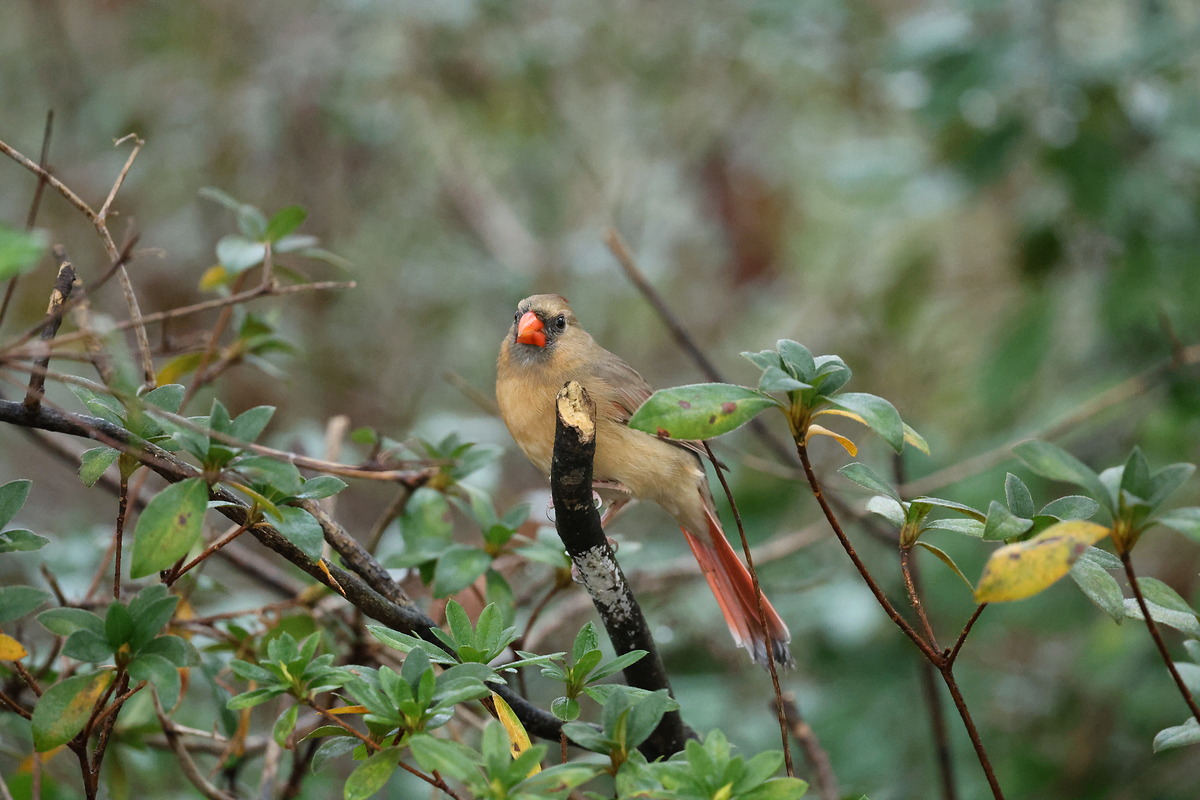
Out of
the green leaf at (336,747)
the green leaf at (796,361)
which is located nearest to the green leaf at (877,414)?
the green leaf at (796,361)

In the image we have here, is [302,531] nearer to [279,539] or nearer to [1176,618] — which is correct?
[279,539]

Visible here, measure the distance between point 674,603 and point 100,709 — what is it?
1890mm

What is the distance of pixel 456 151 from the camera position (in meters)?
3.98

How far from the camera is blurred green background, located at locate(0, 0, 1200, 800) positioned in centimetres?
242

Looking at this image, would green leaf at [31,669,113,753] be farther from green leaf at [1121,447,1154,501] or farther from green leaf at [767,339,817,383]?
green leaf at [1121,447,1154,501]

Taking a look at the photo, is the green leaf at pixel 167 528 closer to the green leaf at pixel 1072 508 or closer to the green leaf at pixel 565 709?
the green leaf at pixel 565 709

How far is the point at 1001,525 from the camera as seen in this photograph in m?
0.82

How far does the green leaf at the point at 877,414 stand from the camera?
2.59 feet

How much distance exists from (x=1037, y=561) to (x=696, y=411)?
28cm

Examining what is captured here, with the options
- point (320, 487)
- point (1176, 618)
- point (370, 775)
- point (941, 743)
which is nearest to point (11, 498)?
point (320, 487)

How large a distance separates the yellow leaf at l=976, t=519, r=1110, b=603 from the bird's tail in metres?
0.84

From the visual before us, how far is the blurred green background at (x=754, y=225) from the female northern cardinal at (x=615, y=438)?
13 cm

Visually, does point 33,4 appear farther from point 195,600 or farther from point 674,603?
point 674,603

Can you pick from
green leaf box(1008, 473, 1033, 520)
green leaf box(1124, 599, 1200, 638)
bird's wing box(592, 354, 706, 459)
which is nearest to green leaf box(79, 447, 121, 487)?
green leaf box(1008, 473, 1033, 520)
